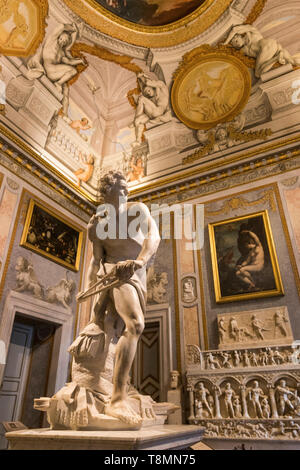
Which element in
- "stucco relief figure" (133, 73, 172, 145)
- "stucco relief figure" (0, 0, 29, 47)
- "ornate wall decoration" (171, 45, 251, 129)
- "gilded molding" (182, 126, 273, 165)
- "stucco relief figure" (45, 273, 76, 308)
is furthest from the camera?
"stucco relief figure" (133, 73, 172, 145)

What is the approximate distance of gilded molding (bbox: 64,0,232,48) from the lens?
793cm

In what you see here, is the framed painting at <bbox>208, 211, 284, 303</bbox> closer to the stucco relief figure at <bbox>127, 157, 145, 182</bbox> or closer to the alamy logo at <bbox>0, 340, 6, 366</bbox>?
the stucco relief figure at <bbox>127, 157, 145, 182</bbox>

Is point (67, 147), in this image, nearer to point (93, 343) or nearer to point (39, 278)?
point (39, 278)

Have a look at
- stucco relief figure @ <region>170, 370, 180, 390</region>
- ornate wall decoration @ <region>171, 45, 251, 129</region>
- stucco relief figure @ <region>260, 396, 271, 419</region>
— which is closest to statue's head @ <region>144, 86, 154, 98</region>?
ornate wall decoration @ <region>171, 45, 251, 129</region>

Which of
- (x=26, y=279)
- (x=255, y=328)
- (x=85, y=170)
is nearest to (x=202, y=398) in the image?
(x=255, y=328)

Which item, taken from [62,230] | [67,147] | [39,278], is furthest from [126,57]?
[39,278]

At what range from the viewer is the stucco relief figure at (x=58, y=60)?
25.4 feet

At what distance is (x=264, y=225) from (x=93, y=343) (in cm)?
554

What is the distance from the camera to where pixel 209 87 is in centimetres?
884

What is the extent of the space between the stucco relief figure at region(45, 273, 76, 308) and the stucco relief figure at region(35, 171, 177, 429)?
183 inches

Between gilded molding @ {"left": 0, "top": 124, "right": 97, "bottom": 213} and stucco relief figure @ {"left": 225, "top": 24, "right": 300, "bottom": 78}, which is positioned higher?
stucco relief figure @ {"left": 225, "top": 24, "right": 300, "bottom": 78}

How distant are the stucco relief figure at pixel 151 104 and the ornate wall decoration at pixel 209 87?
327mm

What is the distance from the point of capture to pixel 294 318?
5.98 m

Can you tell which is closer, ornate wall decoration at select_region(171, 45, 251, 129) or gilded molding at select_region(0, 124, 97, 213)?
gilded molding at select_region(0, 124, 97, 213)
